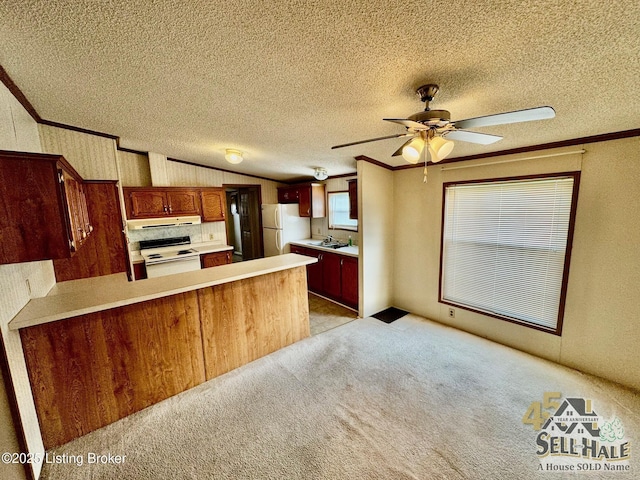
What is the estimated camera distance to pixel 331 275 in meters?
4.27

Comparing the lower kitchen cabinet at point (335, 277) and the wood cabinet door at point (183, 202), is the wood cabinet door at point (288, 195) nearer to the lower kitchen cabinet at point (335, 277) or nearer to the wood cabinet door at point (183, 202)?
the lower kitchen cabinet at point (335, 277)

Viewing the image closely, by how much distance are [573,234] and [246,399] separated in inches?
132

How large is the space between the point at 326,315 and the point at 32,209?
3.26 meters

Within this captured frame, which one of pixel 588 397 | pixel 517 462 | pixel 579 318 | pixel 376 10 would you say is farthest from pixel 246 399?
pixel 579 318

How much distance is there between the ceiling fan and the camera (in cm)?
130

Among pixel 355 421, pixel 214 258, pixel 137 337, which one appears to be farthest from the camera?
pixel 214 258

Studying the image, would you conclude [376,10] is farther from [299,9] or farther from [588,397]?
[588,397]

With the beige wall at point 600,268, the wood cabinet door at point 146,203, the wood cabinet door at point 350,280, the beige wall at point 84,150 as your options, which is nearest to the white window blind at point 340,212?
the wood cabinet door at point 350,280

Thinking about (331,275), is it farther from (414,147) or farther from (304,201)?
(414,147)

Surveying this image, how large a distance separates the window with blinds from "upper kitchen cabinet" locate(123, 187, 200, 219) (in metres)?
4.03

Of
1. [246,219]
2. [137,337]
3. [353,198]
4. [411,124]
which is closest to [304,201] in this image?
[353,198]

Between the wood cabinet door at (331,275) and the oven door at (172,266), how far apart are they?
82.9 inches

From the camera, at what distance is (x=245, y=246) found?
21.9 feet

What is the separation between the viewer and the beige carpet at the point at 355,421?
161 centimetres
